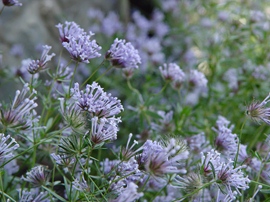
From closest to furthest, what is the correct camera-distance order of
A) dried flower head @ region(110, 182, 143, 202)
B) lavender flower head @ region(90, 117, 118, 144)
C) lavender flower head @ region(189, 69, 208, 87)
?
dried flower head @ region(110, 182, 143, 202) → lavender flower head @ region(90, 117, 118, 144) → lavender flower head @ region(189, 69, 208, 87)

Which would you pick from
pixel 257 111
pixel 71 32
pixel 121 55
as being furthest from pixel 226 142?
pixel 71 32

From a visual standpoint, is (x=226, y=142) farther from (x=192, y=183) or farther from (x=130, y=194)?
(x=130, y=194)

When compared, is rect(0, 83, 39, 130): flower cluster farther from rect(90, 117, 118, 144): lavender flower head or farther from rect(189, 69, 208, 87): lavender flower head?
rect(189, 69, 208, 87): lavender flower head

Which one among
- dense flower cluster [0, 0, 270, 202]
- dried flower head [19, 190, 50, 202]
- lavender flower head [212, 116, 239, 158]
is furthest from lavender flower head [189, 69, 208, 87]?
dried flower head [19, 190, 50, 202]

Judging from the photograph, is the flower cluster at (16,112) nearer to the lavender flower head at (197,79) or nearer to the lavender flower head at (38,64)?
the lavender flower head at (38,64)

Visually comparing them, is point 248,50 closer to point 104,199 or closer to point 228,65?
point 228,65

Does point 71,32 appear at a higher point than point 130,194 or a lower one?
higher

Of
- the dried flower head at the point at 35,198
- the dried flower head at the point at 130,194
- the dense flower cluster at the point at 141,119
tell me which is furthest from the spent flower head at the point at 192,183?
the dried flower head at the point at 35,198

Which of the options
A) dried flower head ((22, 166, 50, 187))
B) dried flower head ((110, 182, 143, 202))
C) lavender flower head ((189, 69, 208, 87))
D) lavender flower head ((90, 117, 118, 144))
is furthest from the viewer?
lavender flower head ((189, 69, 208, 87))

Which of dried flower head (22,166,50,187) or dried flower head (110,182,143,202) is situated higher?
dried flower head (110,182,143,202)
